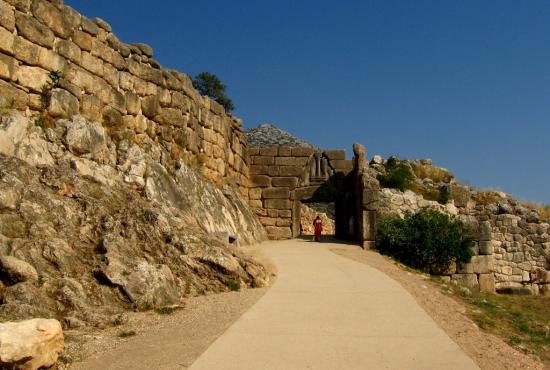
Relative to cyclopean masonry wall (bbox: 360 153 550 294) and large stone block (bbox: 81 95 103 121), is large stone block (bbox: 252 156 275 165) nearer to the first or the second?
cyclopean masonry wall (bbox: 360 153 550 294)

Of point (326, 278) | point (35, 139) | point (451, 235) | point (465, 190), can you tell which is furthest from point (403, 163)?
point (35, 139)

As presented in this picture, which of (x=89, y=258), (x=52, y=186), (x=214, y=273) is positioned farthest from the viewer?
(x=214, y=273)

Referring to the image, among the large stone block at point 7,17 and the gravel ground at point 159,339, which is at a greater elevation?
the large stone block at point 7,17

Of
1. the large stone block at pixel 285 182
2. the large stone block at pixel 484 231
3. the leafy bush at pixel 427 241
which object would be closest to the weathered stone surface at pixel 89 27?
the leafy bush at pixel 427 241

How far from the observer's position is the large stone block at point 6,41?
8.26m

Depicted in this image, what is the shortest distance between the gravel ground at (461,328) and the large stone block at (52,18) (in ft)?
24.8

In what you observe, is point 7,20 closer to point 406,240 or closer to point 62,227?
point 62,227

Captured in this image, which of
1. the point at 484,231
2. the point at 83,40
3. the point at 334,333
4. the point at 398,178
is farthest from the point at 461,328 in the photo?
the point at 398,178

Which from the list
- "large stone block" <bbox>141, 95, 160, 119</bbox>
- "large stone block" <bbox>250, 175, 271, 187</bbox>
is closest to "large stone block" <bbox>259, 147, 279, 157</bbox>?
"large stone block" <bbox>250, 175, 271, 187</bbox>

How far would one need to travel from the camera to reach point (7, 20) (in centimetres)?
835

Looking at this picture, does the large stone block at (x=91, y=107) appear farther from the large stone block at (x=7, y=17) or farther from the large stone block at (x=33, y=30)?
the large stone block at (x=7, y=17)

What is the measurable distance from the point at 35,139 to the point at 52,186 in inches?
49.0

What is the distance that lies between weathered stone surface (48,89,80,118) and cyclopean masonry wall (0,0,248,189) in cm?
2

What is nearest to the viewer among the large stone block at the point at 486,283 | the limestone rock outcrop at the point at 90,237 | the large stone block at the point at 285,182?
the limestone rock outcrop at the point at 90,237
